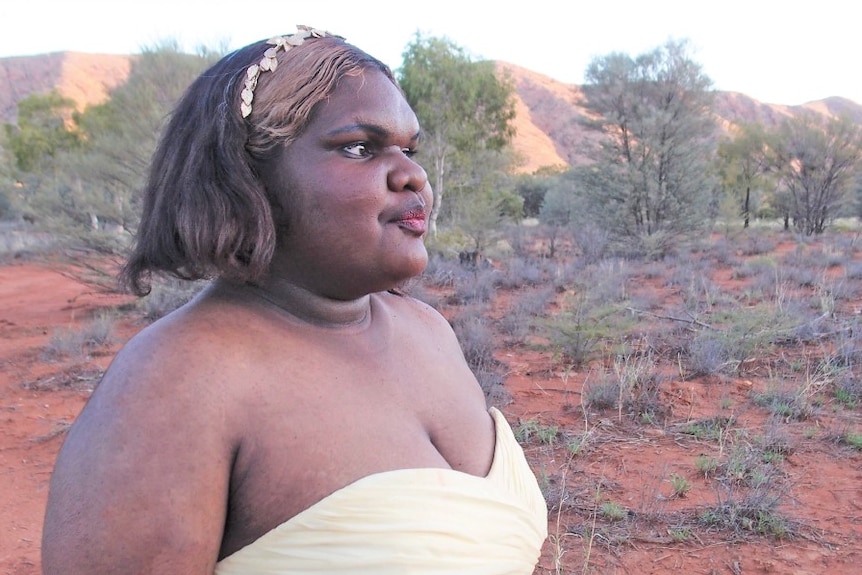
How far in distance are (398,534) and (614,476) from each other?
3.28 meters

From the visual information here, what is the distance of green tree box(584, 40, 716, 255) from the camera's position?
14.5m

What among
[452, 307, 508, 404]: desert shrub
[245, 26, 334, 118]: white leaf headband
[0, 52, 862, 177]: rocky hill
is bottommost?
[452, 307, 508, 404]: desert shrub

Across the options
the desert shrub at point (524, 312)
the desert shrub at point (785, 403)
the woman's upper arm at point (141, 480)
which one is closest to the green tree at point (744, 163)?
the desert shrub at point (524, 312)

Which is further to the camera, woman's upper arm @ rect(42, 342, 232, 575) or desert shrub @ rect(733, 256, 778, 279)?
desert shrub @ rect(733, 256, 778, 279)

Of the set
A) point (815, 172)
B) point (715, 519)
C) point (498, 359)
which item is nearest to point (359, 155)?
point (715, 519)

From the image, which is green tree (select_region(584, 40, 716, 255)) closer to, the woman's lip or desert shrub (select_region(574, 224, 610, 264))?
desert shrub (select_region(574, 224, 610, 264))

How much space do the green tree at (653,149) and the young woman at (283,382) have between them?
1368 centimetres

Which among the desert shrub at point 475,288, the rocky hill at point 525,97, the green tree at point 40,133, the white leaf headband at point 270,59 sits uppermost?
the rocky hill at point 525,97

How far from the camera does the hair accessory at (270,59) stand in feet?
3.27

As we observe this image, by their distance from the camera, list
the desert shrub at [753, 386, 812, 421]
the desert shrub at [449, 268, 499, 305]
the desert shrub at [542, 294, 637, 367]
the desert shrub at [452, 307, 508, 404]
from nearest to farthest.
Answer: the desert shrub at [753, 386, 812, 421]
the desert shrub at [452, 307, 508, 404]
the desert shrub at [542, 294, 637, 367]
the desert shrub at [449, 268, 499, 305]

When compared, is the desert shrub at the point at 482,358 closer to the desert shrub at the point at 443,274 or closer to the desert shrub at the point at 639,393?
the desert shrub at the point at 639,393

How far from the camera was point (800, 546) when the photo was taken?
10.3 feet

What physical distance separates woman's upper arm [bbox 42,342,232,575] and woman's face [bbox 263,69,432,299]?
275 mm

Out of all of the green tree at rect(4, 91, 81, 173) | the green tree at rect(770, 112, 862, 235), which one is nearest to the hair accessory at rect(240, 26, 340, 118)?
the green tree at rect(770, 112, 862, 235)
